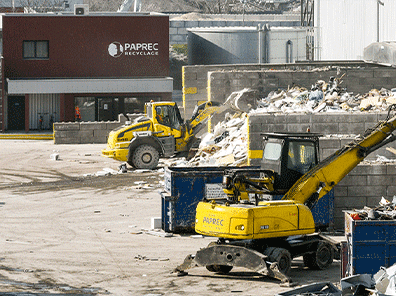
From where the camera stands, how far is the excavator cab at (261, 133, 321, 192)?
14375 millimetres

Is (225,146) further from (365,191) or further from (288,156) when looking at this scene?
(288,156)

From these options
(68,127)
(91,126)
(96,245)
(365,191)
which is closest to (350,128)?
(365,191)

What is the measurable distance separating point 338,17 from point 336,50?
1.81 metres

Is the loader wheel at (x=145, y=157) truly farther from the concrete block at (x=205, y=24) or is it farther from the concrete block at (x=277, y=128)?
the concrete block at (x=205, y=24)

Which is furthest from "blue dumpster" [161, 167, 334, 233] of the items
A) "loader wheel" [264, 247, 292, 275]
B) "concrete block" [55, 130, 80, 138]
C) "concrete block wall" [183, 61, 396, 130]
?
"concrete block" [55, 130, 80, 138]

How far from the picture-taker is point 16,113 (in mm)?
46438

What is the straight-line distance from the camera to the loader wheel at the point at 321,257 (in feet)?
45.6

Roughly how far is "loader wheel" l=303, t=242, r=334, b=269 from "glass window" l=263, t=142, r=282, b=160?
1938 millimetres

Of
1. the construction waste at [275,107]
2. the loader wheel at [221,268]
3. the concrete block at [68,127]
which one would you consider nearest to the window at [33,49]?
the concrete block at [68,127]

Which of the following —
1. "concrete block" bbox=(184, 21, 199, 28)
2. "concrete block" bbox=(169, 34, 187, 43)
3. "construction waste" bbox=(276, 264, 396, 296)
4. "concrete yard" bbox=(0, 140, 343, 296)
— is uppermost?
"concrete block" bbox=(184, 21, 199, 28)

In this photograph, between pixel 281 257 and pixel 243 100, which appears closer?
pixel 281 257

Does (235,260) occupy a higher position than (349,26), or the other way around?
(349,26)

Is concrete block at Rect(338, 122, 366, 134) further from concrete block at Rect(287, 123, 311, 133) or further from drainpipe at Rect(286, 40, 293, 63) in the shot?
drainpipe at Rect(286, 40, 293, 63)

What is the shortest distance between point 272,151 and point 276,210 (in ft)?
6.42
